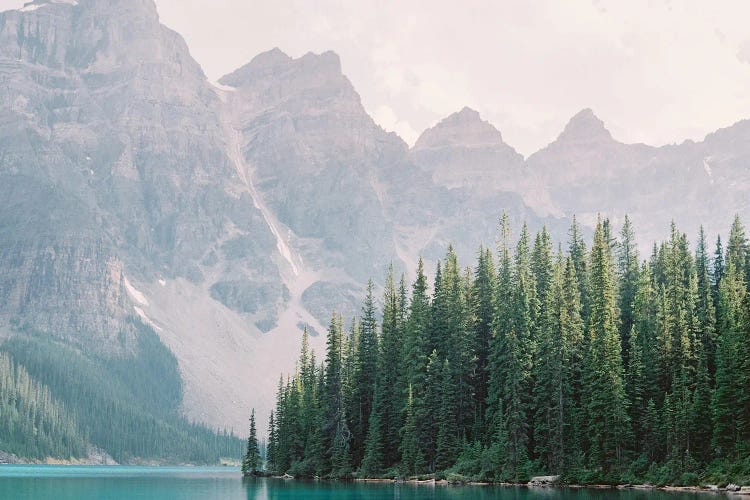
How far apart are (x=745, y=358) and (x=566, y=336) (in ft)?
64.8

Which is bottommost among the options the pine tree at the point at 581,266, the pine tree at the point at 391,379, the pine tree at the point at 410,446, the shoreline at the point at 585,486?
the shoreline at the point at 585,486

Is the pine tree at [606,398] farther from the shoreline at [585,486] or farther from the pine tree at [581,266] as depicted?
the pine tree at [581,266]

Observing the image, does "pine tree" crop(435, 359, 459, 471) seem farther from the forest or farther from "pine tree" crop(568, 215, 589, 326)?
"pine tree" crop(568, 215, 589, 326)

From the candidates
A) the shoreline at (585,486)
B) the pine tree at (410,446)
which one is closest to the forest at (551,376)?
the pine tree at (410,446)

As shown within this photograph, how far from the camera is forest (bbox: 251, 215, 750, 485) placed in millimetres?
A: 90625

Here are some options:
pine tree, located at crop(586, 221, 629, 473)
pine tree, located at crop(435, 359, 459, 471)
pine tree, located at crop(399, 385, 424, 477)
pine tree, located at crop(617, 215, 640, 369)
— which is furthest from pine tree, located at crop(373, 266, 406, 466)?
pine tree, located at crop(586, 221, 629, 473)

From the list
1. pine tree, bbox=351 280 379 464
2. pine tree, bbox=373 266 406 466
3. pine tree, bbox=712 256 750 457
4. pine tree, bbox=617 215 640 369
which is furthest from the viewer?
pine tree, bbox=351 280 379 464

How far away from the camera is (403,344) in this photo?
12531 cm

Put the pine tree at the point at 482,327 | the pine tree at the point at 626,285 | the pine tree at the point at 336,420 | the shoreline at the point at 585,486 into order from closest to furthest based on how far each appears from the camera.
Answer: the shoreline at the point at 585,486 < the pine tree at the point at 626,285 < the pine tree at the point at 482,327 < the pine tree at the point at 336,420

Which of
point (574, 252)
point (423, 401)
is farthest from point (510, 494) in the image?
point (574, 252)

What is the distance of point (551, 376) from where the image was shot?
10031cm

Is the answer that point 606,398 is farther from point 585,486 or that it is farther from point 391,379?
point 391,379

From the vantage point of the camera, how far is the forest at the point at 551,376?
3568 inches

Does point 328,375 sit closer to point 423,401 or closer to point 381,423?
point 381,423
